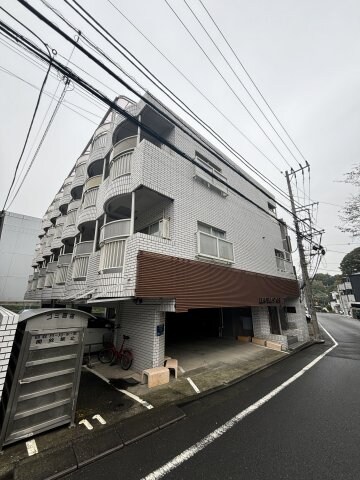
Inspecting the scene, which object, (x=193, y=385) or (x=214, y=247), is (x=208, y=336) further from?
(x=193, y=385)

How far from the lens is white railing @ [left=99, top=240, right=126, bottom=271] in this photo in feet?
22.4

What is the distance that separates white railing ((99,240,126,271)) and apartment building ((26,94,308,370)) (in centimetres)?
4

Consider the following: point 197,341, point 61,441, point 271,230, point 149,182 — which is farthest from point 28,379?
point 271,230

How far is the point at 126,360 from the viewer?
731 cm

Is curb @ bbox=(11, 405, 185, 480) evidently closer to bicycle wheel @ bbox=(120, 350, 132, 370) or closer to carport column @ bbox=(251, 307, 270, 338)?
bicycle wheel @ bbox=(120, 350, 132, 370)

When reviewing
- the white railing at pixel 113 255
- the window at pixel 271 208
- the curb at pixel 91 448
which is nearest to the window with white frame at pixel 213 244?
the white railing at pixel 113 255

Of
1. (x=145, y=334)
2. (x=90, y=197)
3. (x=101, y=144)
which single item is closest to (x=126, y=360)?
(x=145, y=334)

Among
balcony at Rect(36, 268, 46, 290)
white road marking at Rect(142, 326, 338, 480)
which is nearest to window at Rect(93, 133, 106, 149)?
balcony at Rect(36, 268, 46, 290)

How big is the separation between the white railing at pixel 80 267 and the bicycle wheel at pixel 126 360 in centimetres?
374

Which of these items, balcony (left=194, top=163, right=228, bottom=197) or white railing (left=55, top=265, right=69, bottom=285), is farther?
white railing (left=55, top=265, right=69, bottom=285)

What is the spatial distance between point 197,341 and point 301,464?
363 inches

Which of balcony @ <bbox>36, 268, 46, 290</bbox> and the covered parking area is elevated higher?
balcony @ <bbox>36, 268, 46, 290</bbox>

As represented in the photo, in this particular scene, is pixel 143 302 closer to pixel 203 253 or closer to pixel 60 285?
pixel 203 253

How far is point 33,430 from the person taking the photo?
3.61 meters
